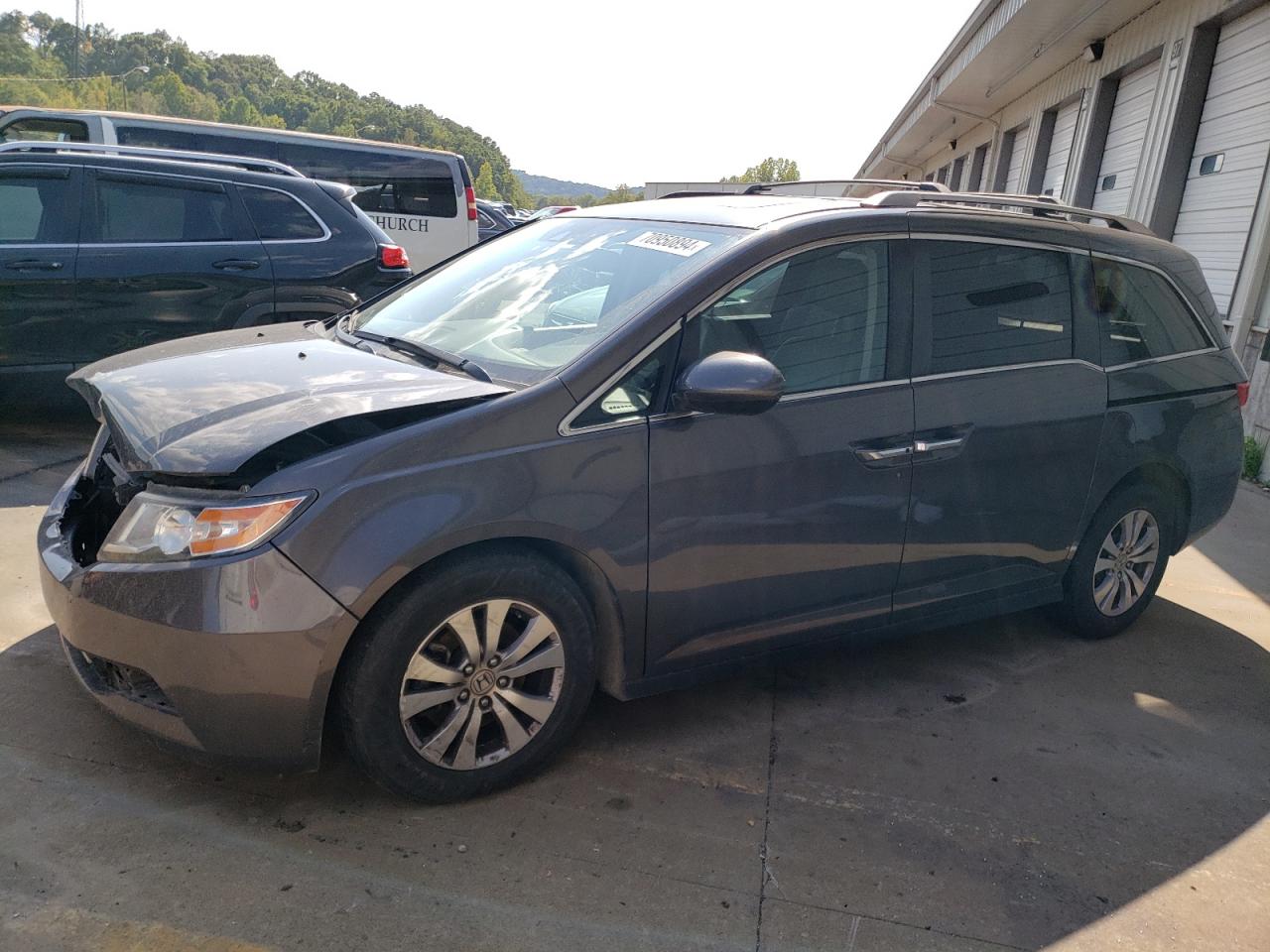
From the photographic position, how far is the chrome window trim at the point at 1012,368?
11.5ft

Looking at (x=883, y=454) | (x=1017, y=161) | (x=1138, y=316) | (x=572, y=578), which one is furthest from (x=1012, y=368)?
(x=1017, y=161)

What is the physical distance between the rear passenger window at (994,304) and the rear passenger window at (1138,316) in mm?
224

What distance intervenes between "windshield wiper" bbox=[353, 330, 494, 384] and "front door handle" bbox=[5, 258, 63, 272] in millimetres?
3373

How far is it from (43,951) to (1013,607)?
3368mm

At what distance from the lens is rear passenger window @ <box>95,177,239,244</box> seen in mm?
6254

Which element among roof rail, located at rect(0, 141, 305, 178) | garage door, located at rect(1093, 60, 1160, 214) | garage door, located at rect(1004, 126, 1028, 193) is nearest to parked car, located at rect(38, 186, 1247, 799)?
roof rail, located at rect(0, 141, 305, 178)

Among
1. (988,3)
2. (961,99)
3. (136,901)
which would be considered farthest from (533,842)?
(961,99)

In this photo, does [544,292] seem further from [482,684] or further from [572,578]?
[482,684]

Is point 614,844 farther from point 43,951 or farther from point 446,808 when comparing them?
point 43,951

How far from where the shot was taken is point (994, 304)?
3.70m

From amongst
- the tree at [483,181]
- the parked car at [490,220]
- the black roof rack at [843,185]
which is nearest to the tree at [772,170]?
the tree at [483,181]

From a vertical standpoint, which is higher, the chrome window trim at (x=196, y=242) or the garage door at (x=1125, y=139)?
the garage door at (x=1125, y=139)

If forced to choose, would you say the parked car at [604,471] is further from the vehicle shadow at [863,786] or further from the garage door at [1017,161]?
the garage door at [1017,161]

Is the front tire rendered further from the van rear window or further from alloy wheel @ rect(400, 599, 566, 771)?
the van rear window
